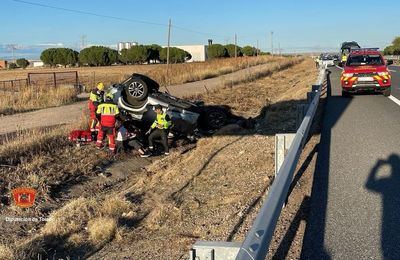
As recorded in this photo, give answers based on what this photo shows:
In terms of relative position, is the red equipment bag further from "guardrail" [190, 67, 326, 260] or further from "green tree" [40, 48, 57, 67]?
"green tree" [40, 48, 57, 67]

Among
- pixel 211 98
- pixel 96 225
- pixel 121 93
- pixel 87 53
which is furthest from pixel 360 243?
pixel 87 53

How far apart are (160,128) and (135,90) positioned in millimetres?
1771

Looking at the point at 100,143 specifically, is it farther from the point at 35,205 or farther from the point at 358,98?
the point at 358,98

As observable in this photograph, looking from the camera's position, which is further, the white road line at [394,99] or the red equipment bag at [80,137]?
the white road line at [394,99]

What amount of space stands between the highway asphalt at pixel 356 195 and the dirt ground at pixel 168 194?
0.20 meters

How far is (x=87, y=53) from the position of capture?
121 meters

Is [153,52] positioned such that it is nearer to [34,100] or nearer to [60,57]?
[60,57]

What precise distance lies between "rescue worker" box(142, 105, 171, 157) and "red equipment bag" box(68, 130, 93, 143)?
60.8 inches

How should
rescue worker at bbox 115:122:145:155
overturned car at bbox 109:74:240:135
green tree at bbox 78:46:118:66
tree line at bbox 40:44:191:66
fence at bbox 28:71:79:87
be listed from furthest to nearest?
tree line at bbox 40:44:191:66
green tree at bbox 78:46:118:66
fence at bbox 28:71:79:87
overturned car at bbox 109:74:240:135
rescue worker at bbox 115:122:145:155

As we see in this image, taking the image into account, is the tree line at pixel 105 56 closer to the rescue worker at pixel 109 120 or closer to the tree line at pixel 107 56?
the tree line at pixel 107 56

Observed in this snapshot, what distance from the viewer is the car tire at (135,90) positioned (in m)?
13.1

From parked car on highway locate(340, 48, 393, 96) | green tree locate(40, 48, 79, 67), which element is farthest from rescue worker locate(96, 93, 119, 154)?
green tree locate(40, 48, 79, 67)

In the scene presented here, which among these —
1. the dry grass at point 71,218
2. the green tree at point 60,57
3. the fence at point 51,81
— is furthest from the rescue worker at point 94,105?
the green tree at point 60,57

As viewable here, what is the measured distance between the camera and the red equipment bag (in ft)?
40.0
